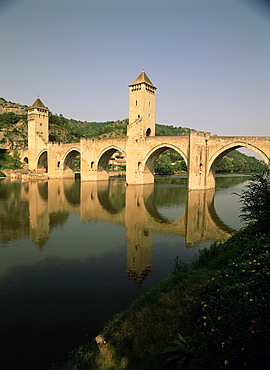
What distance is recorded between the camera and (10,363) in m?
4.74

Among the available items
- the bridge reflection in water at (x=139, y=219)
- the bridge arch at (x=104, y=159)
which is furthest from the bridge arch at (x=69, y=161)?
the bridge reflection in water at (x=139, y=219)

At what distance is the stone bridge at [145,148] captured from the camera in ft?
97.3

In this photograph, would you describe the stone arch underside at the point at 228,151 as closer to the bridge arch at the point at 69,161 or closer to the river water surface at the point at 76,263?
the river water surface at the point at 76,263

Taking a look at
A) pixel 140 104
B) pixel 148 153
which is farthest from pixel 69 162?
pixel 140 104

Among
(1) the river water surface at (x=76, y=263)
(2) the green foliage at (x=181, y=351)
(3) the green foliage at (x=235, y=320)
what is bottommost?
(1) the river water surface at (x=76, y=263)

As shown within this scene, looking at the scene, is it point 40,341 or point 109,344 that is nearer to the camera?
point 109,344

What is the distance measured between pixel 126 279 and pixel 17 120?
75795 millimetres

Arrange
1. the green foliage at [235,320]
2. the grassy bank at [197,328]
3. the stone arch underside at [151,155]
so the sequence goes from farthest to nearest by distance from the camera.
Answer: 1. the stone arch underside at [151,155]
2. the grassy bank at [197,328]
3. the green foliage at [235,320]

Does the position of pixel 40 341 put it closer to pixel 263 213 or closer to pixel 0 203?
Answer: pixel 263 213

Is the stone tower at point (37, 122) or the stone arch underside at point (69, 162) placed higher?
the stone tower at point (37, 122)

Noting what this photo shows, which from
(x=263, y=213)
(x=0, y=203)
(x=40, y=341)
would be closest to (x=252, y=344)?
(x=40, y=341)

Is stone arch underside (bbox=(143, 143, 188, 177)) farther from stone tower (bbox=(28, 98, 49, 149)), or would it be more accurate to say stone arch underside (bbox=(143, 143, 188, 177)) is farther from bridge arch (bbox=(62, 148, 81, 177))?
stone tower (bbox=(28, 98, 49, 149))

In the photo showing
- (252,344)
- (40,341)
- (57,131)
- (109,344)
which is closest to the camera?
(252,344)

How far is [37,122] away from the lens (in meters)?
53.6
